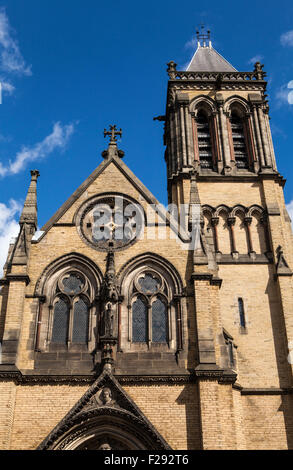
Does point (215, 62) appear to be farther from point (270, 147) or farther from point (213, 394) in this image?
point (213, 394)

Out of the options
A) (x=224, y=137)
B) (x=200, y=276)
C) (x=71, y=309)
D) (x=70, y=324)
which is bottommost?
(x=70, y=324)

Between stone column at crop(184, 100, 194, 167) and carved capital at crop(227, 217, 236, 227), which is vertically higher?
stone column at crop(184, 100, 194, 167)

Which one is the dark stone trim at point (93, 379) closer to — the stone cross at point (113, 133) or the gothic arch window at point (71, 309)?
the gothic arch window at point (71, 309)

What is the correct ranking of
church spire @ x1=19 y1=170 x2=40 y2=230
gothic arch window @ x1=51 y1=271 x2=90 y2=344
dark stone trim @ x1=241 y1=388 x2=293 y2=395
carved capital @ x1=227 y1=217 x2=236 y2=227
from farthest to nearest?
carved capital @ x1=227 y1=217 x2=236 y2=227 < dark stone trim @ x1=241 y1=388 x2=293 y2=395 < church spire @ x1=19 y1=170 x2=40 y2=230 < gothic arch window @ x1=51 y1=271 x2=90 y2=344

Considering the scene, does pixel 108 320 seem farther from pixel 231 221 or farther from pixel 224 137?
pixel 224 137

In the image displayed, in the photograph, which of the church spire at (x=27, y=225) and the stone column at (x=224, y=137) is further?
the stone column at (x=224, y=137)

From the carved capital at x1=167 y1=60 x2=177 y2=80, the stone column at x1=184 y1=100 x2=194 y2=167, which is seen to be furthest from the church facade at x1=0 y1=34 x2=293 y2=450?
the carved capital at x1=167 y1=60 x2=177 y2=80

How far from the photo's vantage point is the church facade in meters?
16.4

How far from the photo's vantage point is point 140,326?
18562mm

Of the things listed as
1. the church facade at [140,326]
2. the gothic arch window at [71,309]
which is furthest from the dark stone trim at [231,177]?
the gothic arch window at [71,309]

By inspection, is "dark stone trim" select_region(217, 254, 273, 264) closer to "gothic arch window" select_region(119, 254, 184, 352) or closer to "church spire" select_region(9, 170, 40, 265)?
"gothic arch window" select_region(119, 254, 184, 352)

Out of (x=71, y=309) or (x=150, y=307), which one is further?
(x=150, y=307)

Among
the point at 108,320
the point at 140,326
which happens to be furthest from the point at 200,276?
the point at 108,320

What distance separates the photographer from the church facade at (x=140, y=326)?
16.4 m
